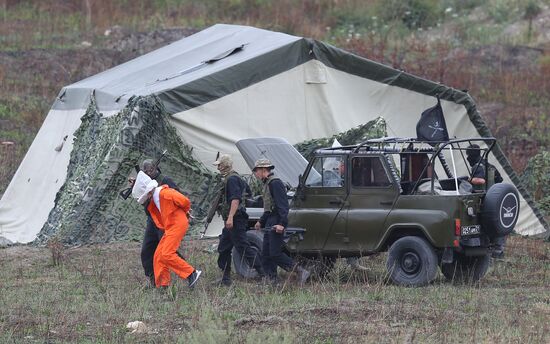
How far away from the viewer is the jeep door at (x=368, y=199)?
42.8 ft

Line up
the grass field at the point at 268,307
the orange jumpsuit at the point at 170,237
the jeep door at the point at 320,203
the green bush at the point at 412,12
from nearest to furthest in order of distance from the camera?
the grass field at the point at 268,307 < the orange jumpsuit at the point at 170,237 < the jeep door at the point at 320,203 < the green bush at the point at 412,12

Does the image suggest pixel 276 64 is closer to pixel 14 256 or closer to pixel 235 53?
pixel 235 53

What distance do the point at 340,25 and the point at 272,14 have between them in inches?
85.2

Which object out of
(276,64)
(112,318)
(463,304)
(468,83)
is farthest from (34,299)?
(468,83)

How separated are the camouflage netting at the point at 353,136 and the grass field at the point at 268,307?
10.2ft

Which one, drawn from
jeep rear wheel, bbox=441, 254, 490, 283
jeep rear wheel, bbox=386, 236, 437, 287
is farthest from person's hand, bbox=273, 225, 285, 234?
jeep rear wheel, bbox=441, 254, 490, 283

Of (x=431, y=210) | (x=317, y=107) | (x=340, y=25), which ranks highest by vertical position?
(x=340, y=25)

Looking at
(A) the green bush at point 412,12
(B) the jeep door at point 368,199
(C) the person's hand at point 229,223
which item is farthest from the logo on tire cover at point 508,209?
(A) the green bush at point 412,12

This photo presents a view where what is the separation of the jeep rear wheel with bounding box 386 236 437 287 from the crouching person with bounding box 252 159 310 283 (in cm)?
103

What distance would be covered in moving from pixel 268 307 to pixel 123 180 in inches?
247

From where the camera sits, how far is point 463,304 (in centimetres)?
1130

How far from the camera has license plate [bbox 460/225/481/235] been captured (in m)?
12.6

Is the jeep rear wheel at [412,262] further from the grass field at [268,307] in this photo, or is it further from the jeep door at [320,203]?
the jeep door at [320,203]

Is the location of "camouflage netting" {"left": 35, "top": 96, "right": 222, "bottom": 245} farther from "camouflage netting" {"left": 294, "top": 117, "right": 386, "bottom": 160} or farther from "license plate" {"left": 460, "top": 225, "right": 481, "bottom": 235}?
"license plate" {"left": 460, "top": 225, "right": 481, "bottom": 235}
